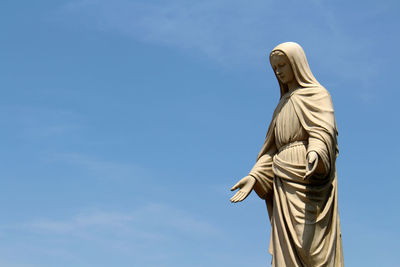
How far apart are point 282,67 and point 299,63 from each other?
0.33 meters

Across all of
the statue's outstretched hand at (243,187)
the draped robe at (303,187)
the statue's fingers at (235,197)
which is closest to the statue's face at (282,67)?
the draped robe at (303,187)

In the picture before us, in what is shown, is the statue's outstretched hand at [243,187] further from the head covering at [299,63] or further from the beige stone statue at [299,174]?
the head covering at [299,63]

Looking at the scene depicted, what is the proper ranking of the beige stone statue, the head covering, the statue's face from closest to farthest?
the beige stone statue, the head covering, the statue's face

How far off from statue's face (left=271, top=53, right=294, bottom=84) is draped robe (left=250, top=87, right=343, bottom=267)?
299 mm

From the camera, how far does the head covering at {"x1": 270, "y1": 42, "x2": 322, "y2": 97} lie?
12.5 metres

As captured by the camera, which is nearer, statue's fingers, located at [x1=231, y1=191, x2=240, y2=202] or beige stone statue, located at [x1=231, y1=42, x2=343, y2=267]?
beige stone statue, located at [x1=231, y1=42, x2=343, y2=267]

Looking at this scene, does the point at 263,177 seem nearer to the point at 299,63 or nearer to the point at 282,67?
the point at 282,67

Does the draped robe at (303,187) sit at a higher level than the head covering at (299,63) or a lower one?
lower

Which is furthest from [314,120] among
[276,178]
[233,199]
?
[233,199]

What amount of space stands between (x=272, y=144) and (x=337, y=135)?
1.37m

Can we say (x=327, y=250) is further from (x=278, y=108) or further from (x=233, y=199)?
(x=278, y=108)

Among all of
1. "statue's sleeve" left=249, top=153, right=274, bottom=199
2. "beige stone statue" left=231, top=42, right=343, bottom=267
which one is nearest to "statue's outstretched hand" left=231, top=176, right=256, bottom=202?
"beige stone statue" left=231, top=42, right=343, bottom=267

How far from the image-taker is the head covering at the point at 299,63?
12547 millimetres

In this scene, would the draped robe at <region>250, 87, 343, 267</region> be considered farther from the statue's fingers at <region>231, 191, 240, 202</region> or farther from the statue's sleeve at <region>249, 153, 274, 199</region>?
the statue's fingers at <region>231, 191, 240, 202</region>
